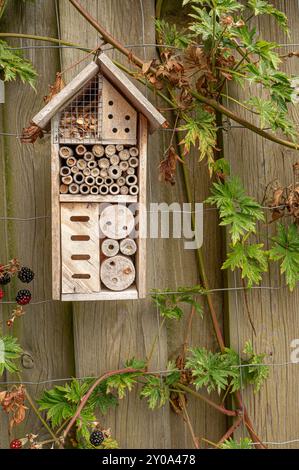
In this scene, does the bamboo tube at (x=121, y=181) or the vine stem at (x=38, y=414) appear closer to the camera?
the bamboo tube at (x=121, y=181)

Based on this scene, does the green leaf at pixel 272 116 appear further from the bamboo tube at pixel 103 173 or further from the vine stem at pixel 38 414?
the vine stem at pixel 38 414

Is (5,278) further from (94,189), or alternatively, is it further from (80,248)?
(94,189)

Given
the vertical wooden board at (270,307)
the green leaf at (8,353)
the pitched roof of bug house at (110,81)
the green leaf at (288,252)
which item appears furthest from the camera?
the vertical wooden board at (270,307)

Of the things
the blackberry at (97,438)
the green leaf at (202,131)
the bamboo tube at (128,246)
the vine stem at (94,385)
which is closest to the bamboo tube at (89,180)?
the bamboo tube at (128,246)

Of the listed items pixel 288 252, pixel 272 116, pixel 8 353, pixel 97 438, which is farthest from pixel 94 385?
pixel 272 116

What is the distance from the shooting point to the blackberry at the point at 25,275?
2379mm

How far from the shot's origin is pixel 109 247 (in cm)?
225

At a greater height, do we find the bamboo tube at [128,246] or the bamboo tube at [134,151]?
the bamboo tube at [134,151]

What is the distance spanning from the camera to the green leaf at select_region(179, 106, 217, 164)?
234 cm

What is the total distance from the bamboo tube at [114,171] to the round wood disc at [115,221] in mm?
102

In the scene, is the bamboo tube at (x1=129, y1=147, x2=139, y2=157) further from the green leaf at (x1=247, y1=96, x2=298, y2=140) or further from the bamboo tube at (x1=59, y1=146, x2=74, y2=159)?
the green leaf at (x1=247, y1=96, x2=298, y2=140)

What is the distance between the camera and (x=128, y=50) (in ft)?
8.13

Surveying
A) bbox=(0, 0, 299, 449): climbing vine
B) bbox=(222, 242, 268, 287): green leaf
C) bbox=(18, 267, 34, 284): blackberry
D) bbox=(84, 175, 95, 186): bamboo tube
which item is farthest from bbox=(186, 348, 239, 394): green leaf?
bbox=(84, 175, 95, 186): bamboo tube
